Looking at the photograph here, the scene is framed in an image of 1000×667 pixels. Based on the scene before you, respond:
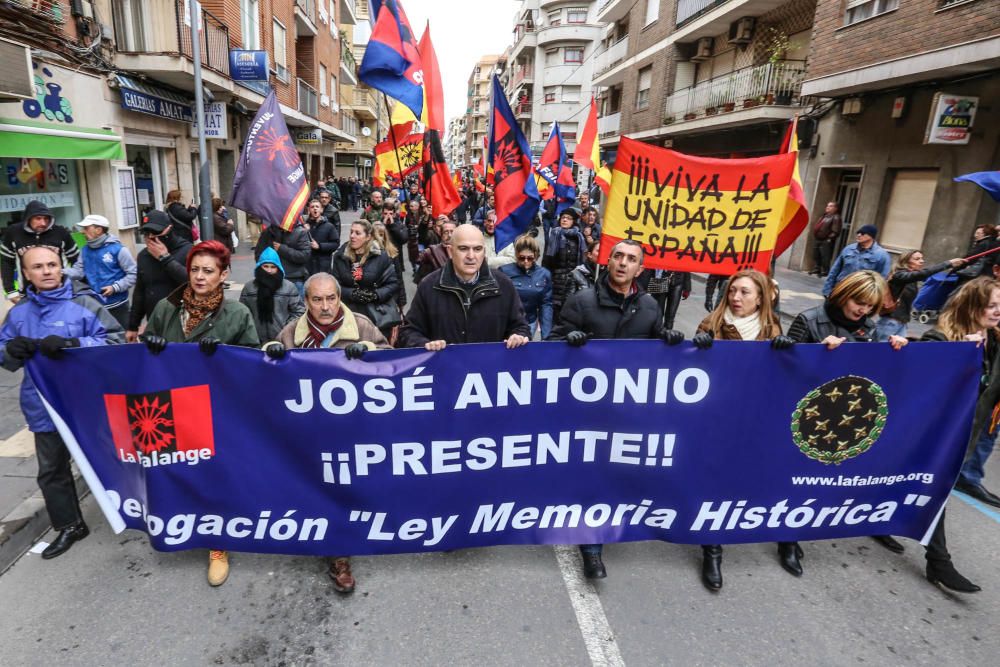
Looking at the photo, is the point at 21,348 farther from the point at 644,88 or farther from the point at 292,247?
the point at 644,88

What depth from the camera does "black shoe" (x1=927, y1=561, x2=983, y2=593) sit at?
3160 millimetres

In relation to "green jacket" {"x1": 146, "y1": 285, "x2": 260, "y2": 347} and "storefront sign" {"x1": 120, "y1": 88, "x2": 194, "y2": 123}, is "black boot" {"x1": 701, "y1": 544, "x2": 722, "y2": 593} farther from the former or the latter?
"storefront sign" {"x1": 120, "y1": 88, "x2": 194, "y2": 123}

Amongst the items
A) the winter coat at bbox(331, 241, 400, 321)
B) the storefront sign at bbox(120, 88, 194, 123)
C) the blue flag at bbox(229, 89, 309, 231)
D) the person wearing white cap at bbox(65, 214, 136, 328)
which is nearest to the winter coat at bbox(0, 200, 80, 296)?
the person wearing white cap at bbox(65, 214, 136, 328)

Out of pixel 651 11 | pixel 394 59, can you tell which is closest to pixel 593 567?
pixel 394 59

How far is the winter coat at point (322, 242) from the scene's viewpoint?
7.66 metres

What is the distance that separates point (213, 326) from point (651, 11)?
26871mm

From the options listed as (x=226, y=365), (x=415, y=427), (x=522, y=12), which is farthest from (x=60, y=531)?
(x=522, y=12)

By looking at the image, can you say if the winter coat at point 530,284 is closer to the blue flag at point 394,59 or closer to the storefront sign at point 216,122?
the blue flag at point 394,59

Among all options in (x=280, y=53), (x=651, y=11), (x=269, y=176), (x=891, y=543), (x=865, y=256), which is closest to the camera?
(x=891, y=543)

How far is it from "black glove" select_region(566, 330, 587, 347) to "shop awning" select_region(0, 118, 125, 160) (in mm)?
8151

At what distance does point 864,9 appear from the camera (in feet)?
41.4

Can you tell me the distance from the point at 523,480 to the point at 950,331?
2.80 meters

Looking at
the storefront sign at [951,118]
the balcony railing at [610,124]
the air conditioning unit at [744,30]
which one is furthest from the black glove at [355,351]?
the balcony railing at [610,124]

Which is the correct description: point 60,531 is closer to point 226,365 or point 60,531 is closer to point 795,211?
point 226,365
